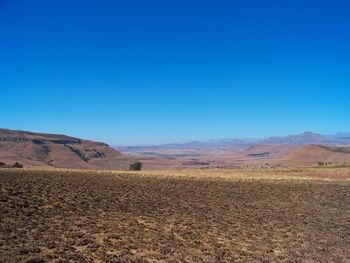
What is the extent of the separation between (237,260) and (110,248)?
473 centimetres

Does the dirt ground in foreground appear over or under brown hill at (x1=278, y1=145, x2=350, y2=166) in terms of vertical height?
under

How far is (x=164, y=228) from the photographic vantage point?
58.3ft

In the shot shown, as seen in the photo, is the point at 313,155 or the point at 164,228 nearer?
the point at 164,228

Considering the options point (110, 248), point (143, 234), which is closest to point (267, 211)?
point (143, 234)

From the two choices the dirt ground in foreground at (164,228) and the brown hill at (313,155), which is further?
the brown hill at (313,155)

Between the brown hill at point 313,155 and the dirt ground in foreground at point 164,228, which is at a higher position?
the brown hill at point 313,155

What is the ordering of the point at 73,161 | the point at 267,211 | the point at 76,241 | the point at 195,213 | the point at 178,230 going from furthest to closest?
the point at 73,161 < the point at 267,211 < the point at 195,213 < the point at 178,230 < the point at 76,241

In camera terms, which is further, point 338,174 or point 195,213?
point 338,174

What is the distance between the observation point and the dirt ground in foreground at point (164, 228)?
13.4 metres

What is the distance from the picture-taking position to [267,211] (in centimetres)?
2430

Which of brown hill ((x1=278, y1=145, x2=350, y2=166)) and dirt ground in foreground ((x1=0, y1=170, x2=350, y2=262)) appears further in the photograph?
Result: brown hill ((x1=278, y1=145, x2=350, y2=166))

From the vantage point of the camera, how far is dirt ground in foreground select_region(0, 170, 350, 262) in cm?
1339

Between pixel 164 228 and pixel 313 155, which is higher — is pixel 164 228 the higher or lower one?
the lower one

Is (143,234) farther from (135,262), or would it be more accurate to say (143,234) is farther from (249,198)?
(249,198)
